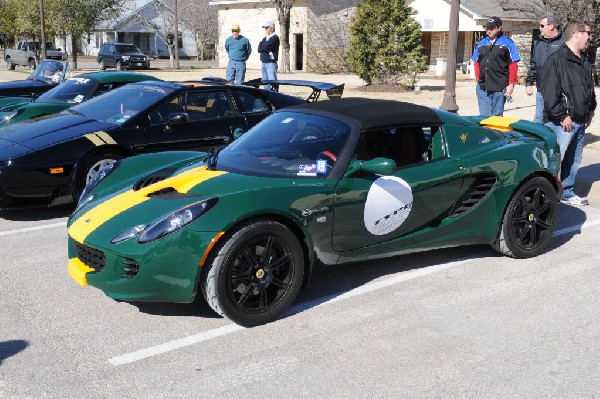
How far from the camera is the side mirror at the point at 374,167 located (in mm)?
4652

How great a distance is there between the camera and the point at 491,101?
9477 mm

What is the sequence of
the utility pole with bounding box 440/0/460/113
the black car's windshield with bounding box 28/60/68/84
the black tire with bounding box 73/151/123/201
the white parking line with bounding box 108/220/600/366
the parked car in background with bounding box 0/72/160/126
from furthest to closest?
1. the utility pole with bounding box 440/0/460/113
2. the black car's windshield with bounding box 28/60/68/84
3. the parked car in background with bounding box 0/72/160/126
4. the black tire with bounding box 73/151/123/201
5. the white parking line with bounding box 108/220/600/366

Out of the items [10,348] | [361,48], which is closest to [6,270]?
[10,348]

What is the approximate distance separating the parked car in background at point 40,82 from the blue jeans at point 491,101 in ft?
23.6

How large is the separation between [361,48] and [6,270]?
19.2 metres

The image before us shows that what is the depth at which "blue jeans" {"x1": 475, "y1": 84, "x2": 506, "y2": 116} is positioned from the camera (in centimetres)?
937

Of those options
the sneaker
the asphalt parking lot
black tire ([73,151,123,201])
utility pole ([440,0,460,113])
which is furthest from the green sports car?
utility pole ([440,0,460,113])

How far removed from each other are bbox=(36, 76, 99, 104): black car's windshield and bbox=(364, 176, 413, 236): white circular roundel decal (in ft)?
19.9

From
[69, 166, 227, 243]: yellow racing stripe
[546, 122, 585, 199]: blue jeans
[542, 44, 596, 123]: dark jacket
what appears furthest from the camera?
[546, 122, 585, 199]: blue jeans

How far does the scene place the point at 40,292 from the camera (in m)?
5.04

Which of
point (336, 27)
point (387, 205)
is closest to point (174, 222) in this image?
point (387, 205)

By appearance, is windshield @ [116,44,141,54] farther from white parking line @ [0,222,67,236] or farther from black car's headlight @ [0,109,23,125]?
white parking line @ [0,222,67,236]

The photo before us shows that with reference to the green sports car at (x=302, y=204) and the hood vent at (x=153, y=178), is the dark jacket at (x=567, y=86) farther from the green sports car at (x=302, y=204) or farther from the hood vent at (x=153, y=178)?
the hood vent at (x=153, y=178)

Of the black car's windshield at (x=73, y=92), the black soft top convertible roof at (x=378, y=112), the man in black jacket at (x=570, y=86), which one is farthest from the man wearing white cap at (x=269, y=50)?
the black soft top convertible roof at (x=378, y=112)
